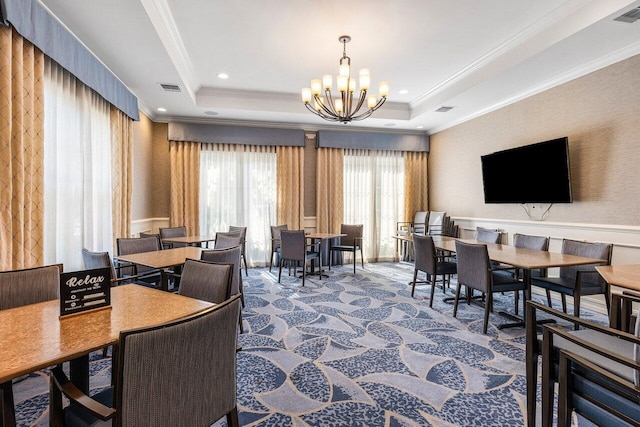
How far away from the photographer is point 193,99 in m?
4.93

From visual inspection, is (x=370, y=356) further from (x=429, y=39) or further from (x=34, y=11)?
(x=34, y=11)

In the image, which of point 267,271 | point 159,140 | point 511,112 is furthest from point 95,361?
point 511,112

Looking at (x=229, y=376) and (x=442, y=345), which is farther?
(x=442, y=345)

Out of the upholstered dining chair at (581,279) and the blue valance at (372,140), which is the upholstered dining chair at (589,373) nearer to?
the upholstered dining chair at (581,279)

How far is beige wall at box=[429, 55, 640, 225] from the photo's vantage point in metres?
3.38

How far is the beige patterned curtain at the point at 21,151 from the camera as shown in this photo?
2.25 metres

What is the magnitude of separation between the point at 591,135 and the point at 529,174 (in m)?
0.80

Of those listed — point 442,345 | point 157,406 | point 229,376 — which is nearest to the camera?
point 157,406

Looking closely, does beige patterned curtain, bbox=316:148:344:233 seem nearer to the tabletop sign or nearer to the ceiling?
the ceiling

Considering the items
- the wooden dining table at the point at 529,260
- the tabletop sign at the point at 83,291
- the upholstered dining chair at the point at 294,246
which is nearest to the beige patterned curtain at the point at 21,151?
the tabletop sign at the point at 83,291

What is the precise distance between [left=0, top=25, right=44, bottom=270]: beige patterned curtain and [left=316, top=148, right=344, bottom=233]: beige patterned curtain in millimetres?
4538

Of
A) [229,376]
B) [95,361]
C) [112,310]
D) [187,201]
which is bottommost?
[95,361]

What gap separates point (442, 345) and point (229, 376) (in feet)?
7.07

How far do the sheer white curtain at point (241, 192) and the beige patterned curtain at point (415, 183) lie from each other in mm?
2877
